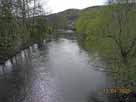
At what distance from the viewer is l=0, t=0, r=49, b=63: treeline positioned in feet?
80.4

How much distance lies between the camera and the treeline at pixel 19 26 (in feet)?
80.4

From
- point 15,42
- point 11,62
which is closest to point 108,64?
point 11,62

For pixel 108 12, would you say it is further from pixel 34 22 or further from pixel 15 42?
pixel 34 22

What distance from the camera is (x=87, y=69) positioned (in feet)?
61.9

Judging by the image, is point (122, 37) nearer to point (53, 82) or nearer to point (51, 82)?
point (53, 82)

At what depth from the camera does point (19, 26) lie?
34031mm

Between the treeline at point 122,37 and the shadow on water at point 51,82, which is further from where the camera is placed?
the treeline at point 122,37

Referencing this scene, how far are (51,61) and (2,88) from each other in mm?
9224
